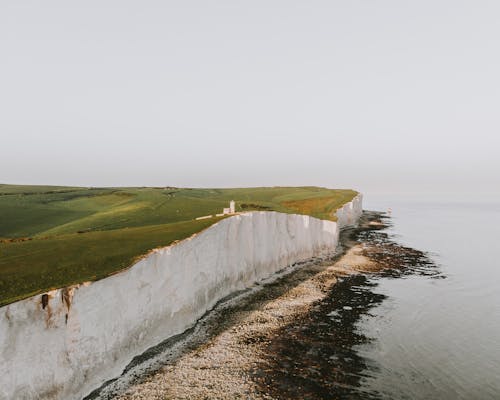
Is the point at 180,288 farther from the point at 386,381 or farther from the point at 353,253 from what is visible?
the point at 353,253

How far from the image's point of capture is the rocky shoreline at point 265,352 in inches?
492

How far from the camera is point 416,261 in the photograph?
39719mm

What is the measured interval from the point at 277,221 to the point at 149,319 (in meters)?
18.4

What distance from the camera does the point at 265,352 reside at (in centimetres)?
1546

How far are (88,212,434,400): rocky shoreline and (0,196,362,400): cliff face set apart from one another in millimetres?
875

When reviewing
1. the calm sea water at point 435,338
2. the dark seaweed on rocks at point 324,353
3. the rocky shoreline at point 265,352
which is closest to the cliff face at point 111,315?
A: the rocky shoreline at point 265,352

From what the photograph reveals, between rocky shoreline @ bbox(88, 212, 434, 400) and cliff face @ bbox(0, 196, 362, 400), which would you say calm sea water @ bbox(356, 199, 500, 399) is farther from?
cliff face @ bbox(0, 196, 362, 400)

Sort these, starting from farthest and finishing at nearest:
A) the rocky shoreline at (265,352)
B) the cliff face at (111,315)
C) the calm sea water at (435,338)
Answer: the calm sea water at (435,338), the rocky shoreline at (265,352), the cliff face at (111,315)

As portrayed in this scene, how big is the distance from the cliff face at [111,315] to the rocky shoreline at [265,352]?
0.88m

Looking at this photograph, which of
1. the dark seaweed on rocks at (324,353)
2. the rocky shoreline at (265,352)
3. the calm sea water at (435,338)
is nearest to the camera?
the rocky shoreline at (265,352)

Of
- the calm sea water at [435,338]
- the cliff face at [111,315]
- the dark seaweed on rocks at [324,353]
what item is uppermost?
the cliff face at [111,315]

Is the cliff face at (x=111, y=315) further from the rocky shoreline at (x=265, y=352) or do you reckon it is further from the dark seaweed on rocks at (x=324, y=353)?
the dark seaweed on rocks at (x=324, y=353)

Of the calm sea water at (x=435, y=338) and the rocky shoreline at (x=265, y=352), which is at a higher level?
the rocky shoreline at (x=265, y=352)

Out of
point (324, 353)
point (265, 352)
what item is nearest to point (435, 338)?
point (324, 353)
